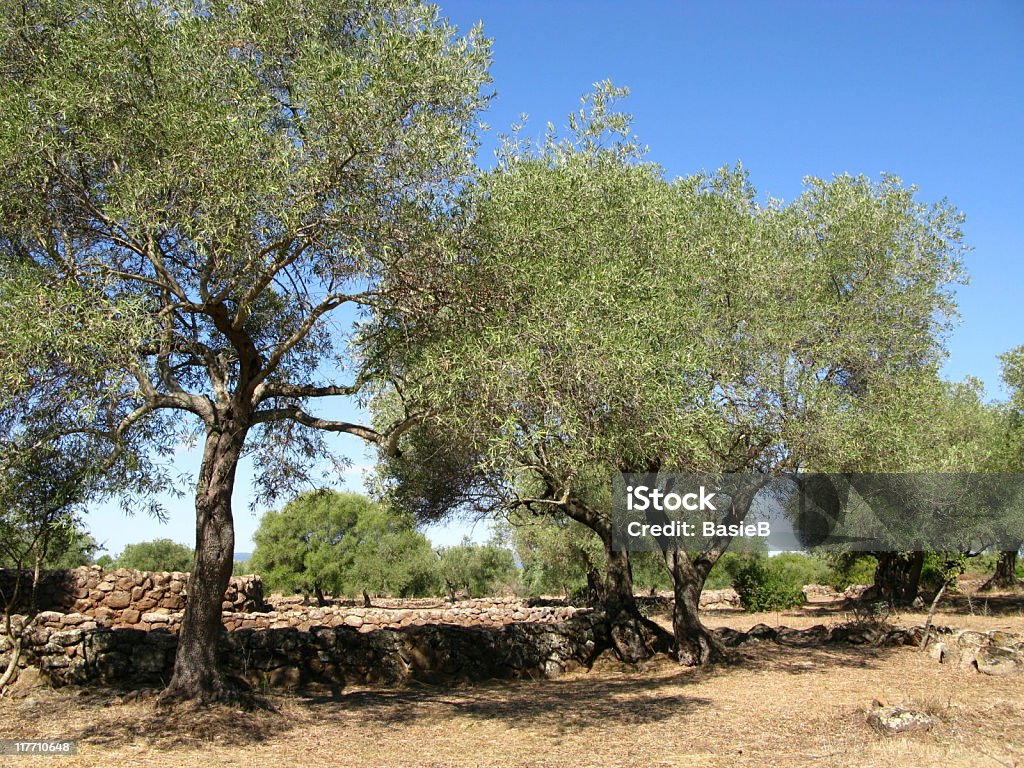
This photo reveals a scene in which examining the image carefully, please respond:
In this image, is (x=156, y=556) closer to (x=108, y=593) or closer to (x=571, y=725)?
(x=108, y=593)

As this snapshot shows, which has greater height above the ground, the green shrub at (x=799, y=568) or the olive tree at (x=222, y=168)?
the olive tree at (x=222, y=168)

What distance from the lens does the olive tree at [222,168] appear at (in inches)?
366

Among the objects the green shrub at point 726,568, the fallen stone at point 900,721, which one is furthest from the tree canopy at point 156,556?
the fallen stone at point 900,721

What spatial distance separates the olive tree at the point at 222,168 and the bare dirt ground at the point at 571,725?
1181 millimetres

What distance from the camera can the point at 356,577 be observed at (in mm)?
42219

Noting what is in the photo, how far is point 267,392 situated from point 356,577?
1286 inches

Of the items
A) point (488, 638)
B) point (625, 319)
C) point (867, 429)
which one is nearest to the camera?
point (625, 319)

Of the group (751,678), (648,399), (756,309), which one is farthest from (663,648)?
(648,399)

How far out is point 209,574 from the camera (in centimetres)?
1044

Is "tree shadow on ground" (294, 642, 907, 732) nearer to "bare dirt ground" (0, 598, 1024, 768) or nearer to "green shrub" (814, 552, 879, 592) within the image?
"bare dirt ground" (0, 598, 1024, 768)

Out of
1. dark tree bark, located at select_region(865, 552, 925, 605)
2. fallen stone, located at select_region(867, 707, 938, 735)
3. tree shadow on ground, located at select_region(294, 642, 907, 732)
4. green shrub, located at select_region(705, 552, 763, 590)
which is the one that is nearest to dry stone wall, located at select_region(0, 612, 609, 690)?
tree shadow on ground, located at select_region(294, 642, 907, 732)

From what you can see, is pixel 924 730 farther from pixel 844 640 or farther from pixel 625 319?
pixel 844 640

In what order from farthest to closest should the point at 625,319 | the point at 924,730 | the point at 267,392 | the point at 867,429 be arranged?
the point at 867,429 < the point at 267,392 < the point at 625,319 < the point at 924,730

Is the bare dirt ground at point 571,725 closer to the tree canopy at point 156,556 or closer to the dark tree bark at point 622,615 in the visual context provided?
the dark tree bark at point 622,615
